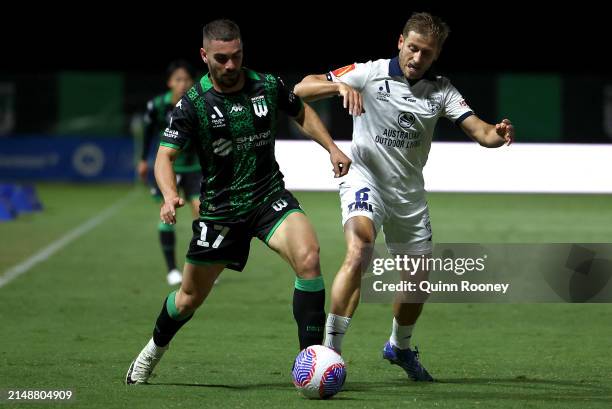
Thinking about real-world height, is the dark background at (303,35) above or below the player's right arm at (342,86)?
below

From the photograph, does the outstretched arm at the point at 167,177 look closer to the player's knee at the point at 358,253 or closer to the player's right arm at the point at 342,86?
the player's right arm at the point at 342,86

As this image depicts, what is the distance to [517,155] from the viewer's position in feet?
63.5

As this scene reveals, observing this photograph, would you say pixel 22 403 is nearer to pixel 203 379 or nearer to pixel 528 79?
pixel 203 379

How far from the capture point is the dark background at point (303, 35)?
35.6 metres

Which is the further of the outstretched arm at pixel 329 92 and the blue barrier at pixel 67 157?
the blue barrier at pixel 67 157

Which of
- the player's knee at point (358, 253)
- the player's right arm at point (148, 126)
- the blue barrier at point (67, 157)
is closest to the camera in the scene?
the player's knee at point (358, 253)

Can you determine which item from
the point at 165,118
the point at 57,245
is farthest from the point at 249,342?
the point at 57,245

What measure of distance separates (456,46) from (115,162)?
11.9 metres

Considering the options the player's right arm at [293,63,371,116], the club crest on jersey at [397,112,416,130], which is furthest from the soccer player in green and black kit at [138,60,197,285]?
the club crest on jersey at [397,112,416,130]

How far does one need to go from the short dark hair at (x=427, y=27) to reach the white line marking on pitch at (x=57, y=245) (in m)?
6.13

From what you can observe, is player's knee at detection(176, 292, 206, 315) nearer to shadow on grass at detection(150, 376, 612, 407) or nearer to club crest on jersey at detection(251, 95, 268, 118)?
shadow on grass at detection(150, 376, 612, 407)

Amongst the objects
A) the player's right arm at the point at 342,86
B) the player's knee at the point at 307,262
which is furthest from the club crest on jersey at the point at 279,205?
the player's right arm at the point at 342,86

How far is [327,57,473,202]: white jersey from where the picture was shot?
23.8 ft

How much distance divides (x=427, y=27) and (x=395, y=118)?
618 mm
